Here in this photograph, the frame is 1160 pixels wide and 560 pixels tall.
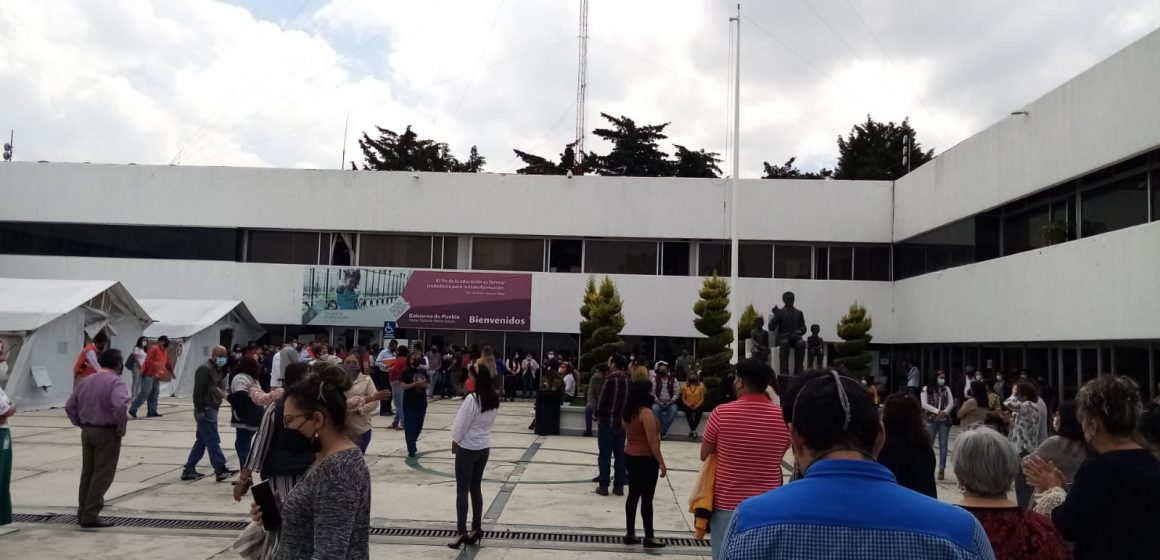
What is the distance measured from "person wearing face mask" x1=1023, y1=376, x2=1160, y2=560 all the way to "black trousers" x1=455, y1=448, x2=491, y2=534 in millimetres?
4876

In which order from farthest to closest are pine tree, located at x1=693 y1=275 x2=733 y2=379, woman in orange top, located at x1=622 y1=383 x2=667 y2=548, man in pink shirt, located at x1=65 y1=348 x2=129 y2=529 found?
1. pine tree, located at x1=693 y1=275 x2=733 y2=379
2. man in pink shirt, located at x1=65 y1=348 x2=129 y2=529
3. woman in orange top, located at x1=622 y1=383 x2=667 y2=548

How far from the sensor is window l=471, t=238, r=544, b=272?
101 feet

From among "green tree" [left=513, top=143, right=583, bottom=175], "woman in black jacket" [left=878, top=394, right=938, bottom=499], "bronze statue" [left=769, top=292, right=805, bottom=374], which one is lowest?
"woman in black jacket" [left=878, top=394, right=938, bottom=499]

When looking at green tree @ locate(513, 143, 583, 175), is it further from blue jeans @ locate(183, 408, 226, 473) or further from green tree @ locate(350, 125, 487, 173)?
blue jeans @ locate(183, 408, 226, 473)

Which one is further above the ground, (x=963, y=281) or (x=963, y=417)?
(x=963, y=281)

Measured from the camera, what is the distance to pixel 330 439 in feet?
11.7

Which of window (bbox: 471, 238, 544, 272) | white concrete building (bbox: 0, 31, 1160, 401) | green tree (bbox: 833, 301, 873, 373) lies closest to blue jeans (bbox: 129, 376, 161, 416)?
white concrete building (bbox: 0, 31, 1160, 401)

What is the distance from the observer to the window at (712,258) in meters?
30.0

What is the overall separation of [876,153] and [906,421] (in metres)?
47.8

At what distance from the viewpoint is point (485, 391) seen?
303 inches

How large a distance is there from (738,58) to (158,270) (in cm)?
2178

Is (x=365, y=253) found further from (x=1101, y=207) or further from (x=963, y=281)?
(x=1101, y=207)

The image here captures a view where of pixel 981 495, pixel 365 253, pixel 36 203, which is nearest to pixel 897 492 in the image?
pixel 981 495

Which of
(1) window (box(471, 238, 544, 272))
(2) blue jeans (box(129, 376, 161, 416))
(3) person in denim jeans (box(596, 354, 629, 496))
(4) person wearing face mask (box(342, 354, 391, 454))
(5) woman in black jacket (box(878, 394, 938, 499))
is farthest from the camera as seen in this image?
(1) window (box(471, 238, 544, 272))
